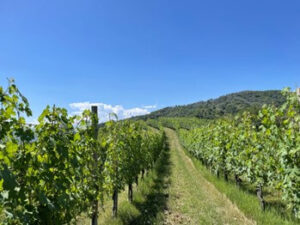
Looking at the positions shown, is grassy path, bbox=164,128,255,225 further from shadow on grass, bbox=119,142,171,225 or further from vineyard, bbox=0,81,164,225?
vineyard, bbox=0,81,164,225

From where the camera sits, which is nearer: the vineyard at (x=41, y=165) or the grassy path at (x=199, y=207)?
the vineyard at (x=41, y=165)

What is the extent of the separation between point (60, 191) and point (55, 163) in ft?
1.30

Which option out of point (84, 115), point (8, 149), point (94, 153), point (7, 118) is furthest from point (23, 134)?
point (94, 153)

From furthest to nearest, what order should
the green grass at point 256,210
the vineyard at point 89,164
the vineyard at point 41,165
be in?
the green grass at point 256,210, the vineyard at point 89,164, the vineyard at point 41,165

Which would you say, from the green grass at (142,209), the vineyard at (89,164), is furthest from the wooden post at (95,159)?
the green grass at (142,209)

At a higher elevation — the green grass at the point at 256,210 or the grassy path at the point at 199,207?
the green grass at the point at 256,210

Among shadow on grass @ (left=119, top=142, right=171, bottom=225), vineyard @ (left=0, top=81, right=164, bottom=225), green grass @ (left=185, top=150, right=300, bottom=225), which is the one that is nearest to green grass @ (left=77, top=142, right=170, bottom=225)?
shadow on grass @ (left=119, top=142, right=171, bottom=225)

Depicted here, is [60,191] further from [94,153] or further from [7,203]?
[94,153]

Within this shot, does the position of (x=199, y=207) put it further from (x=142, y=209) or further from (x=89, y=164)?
(x=89, y=164)

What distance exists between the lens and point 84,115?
4648mm

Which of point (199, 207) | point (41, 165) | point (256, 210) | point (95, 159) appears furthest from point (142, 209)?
point (41, 165)

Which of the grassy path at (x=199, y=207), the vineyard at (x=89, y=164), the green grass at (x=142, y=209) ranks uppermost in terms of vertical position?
the vineyard at (x=89, y=164)

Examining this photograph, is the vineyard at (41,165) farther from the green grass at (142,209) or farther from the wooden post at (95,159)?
the green grass at (142,209)

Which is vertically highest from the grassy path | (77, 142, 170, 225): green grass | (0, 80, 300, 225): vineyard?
(0, 80, 300, 225): vineyard
